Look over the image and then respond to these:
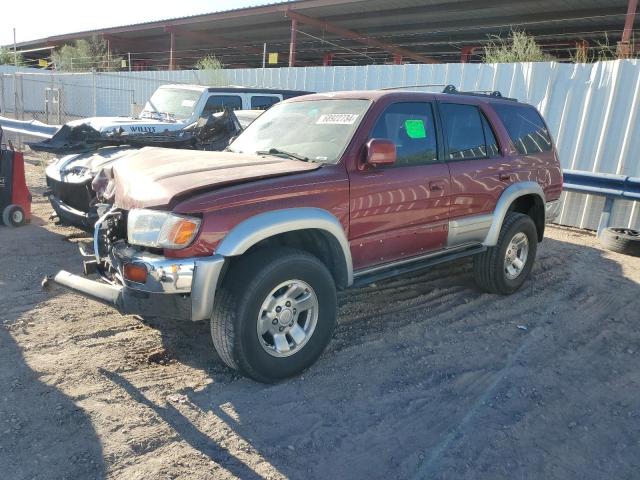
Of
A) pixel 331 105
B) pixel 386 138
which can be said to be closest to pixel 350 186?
pixel 386 138

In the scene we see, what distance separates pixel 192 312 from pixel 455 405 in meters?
1.74

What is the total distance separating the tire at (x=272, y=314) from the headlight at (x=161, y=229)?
40 cm

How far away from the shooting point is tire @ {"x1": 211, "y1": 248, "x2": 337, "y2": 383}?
3125mm

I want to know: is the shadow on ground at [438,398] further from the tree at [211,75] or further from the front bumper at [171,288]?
the tree at [211,75]

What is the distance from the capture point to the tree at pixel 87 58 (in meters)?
27.3

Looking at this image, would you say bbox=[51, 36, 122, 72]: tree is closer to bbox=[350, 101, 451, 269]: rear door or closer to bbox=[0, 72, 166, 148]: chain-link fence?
bbox=[0, 72, 166, 148]: chain-link fence

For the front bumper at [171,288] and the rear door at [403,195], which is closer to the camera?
the front bumper at [171,288]

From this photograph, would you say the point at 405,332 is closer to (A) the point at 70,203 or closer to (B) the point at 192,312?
(B) the point at 192,312

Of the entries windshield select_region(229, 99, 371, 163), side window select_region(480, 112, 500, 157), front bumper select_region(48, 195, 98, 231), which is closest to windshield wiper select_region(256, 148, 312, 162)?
windshield select_region(229, 99, 371, 163)

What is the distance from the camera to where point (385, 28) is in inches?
808

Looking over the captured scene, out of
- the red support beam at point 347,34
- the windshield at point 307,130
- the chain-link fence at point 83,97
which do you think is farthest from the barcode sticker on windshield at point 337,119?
the chain-link fence at point 83,97

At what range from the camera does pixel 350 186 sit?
362cm

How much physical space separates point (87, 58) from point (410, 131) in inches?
1109

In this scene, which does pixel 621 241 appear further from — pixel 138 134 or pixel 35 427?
pixel 35 427
